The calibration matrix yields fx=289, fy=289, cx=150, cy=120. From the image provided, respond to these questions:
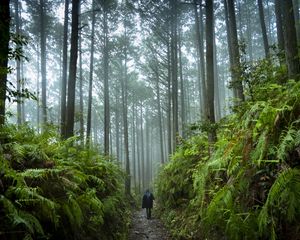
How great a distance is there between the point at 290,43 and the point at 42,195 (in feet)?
20.3

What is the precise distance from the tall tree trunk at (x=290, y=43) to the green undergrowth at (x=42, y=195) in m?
5.21

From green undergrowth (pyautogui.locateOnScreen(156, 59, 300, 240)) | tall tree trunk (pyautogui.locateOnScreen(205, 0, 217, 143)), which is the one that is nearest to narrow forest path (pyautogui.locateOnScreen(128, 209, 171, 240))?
green undergrowth (pyautogui.locateOnScreen(156, 59, 300, 240))

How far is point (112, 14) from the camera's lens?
73.4 ft

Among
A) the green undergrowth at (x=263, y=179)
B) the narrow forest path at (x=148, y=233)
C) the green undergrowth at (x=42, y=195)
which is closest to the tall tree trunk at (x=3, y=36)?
the green undergrowth at (x=42, y=195)

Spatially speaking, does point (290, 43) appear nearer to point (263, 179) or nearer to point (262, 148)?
point (262, 148)

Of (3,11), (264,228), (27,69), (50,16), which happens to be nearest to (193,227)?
(264,228)

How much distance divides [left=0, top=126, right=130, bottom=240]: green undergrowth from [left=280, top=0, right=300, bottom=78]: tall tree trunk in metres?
5.21

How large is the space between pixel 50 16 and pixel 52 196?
874 inches

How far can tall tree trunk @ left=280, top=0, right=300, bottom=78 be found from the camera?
6.61 metres

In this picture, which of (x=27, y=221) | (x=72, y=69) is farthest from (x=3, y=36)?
(x=72, y=69)

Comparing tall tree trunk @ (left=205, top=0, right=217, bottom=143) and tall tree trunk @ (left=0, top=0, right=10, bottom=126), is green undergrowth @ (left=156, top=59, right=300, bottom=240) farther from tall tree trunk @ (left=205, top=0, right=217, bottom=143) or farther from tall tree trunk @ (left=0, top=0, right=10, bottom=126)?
tall tree trunk @ (left=0, top=0, right=10, bottom=126)

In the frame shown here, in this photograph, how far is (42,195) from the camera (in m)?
4.67

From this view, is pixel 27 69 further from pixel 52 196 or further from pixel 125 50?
pixel 52 196

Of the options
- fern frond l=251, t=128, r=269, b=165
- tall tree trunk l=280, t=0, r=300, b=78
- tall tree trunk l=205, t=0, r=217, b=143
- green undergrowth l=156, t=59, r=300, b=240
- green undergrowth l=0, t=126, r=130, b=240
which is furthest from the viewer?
tall tree trunk l=205, t=0, r=217, b=143
